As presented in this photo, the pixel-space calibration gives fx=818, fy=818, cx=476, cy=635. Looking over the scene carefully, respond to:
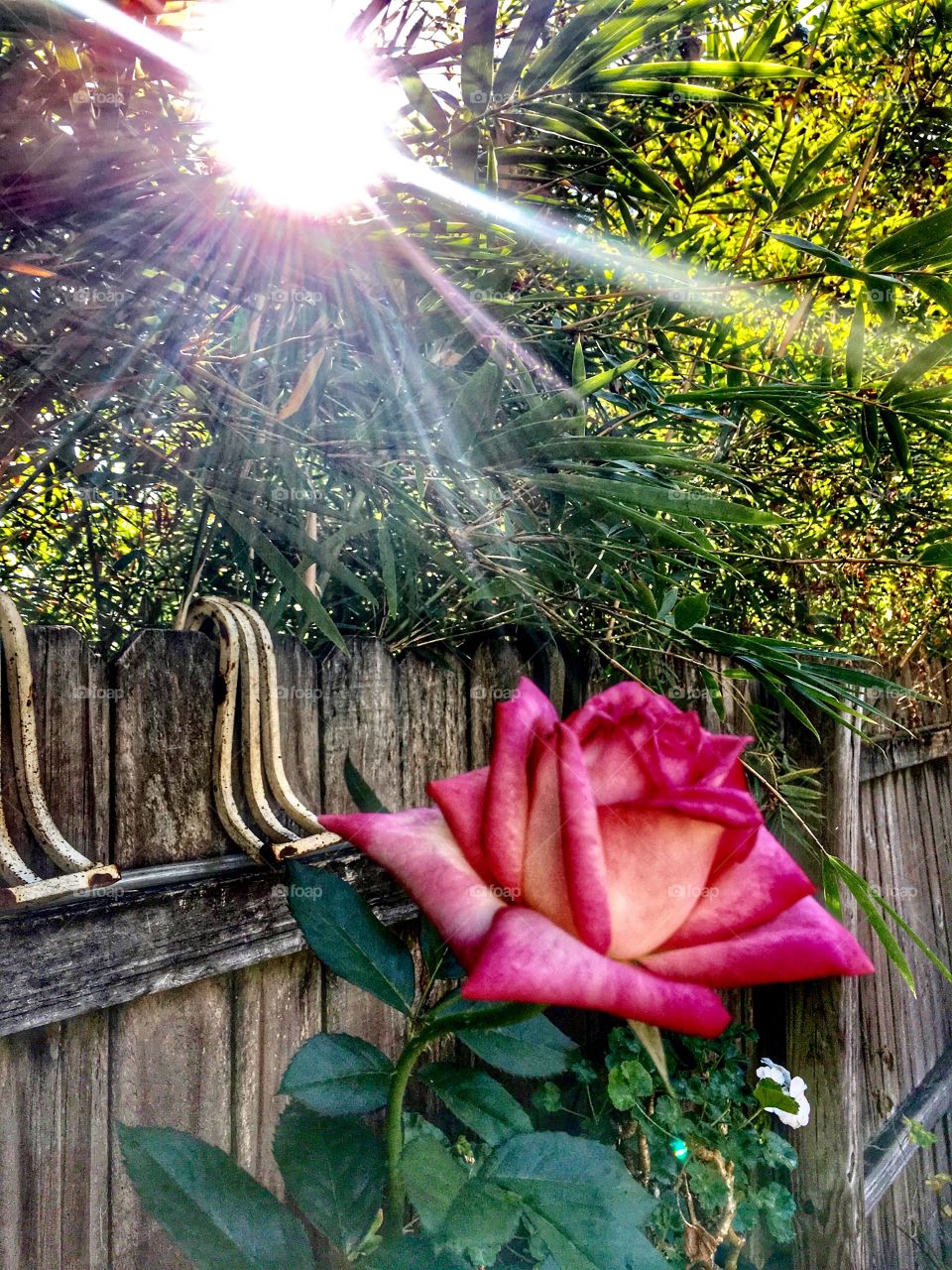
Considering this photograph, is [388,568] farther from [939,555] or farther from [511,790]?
[939,555]

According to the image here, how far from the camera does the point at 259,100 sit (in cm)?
64

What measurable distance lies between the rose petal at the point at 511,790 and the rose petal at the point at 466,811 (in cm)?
1

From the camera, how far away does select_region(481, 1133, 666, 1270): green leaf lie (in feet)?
1.87

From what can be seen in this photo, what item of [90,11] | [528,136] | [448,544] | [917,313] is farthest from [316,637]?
[917,313]

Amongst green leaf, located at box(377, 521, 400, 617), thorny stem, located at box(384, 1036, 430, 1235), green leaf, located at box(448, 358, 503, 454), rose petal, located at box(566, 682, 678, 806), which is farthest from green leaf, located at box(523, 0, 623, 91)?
thorny stem, located at box(384, 1036, 430, 1235)

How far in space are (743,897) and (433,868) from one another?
0.16 meters

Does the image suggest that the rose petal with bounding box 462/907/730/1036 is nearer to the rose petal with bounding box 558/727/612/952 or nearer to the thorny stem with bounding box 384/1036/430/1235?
the rose petal with bounding box 558/727/612/952

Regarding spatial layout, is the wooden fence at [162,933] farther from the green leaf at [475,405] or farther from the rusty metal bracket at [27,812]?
the green leaf at [475,405]

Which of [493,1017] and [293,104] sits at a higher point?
[293,104]

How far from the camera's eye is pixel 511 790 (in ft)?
1.44

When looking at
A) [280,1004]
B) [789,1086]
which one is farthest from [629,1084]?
[280,1004]

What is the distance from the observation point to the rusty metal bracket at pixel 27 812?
753 millimetres

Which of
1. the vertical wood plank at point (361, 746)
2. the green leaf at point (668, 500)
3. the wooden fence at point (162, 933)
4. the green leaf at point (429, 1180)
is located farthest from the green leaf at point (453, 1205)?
the vertical wood plank at point (361, 746)

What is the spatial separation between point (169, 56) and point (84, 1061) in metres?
0.98
